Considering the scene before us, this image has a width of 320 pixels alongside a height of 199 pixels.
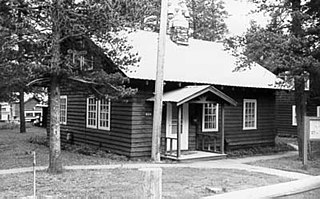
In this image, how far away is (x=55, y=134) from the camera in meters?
10.6

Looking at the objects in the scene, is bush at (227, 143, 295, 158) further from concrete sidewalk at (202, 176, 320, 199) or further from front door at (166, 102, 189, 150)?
concrete sidewalk at (202, 176, 320, 199)

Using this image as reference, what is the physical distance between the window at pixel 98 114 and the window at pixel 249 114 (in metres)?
6.36

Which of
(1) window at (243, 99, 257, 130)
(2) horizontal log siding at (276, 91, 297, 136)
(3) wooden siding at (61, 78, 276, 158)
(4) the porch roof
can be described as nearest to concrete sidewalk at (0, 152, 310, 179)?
(3) wooden siding at (61, 78, 276, 158)

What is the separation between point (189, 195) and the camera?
8.11 meters

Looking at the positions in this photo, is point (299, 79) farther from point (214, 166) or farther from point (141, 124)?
point (141, 124)

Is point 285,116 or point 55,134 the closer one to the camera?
point 55,134

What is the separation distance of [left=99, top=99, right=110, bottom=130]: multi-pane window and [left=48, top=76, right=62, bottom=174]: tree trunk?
4874 mm

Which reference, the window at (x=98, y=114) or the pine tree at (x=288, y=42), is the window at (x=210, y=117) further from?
the window at (x=98, y=114)

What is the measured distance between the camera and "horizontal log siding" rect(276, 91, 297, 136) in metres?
27.0

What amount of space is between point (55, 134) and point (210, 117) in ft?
26.2

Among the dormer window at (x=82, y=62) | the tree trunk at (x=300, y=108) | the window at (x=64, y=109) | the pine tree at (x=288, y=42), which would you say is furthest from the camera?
the window at (x=64, y=109)

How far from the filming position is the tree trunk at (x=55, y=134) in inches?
412

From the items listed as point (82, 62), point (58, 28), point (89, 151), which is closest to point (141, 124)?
point (89, 151)

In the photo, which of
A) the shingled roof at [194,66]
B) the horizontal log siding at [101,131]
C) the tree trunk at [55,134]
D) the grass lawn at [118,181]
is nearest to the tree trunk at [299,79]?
the shingled roof at [194,66]
